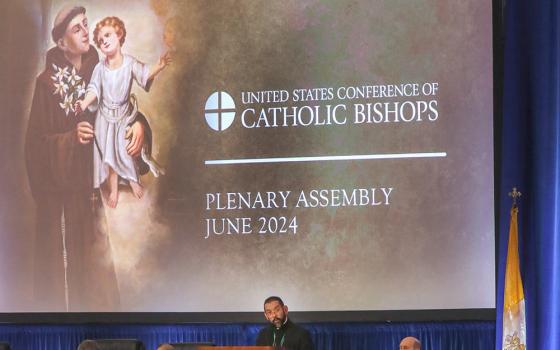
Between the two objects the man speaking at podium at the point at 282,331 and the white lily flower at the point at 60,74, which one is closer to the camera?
the man speaking at podium at the point at 282,331

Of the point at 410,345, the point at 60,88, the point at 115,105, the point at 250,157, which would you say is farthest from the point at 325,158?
the point at 410,345

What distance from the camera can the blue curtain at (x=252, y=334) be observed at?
303 inches

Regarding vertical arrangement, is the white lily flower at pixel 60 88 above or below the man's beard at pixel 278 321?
above

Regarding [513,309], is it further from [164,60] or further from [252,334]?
[164,60]

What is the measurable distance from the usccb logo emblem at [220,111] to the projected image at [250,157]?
1cm

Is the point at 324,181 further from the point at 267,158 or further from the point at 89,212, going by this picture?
the point at 89,212

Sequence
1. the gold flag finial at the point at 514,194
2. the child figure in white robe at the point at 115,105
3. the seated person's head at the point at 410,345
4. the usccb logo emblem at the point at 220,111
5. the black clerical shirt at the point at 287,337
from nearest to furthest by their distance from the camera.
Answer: the seated person's head at the point at 410,345
the black clerical shirt at the point at 287,337
the gold flag finial at the point at 514,194
the usccb logo emblem at the point at 220,111
the child figure in white robe at the point at 115,105

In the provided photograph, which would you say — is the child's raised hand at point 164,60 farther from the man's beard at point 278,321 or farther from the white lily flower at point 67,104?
the man's beard at point 278,321

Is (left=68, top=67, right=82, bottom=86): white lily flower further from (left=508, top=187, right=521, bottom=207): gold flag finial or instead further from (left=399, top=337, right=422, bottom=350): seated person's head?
(left=399, top=337, right=422, bottom=350): seated person's head

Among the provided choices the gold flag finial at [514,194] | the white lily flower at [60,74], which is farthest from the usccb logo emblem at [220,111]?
the gold flag finial at [514,194]

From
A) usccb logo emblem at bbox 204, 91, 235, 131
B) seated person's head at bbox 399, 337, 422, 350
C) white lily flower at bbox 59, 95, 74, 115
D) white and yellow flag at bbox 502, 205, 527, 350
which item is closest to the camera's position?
seated person's head at bbox 399, 337, 422, 350

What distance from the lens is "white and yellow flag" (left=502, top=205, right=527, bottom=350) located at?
23.9ft

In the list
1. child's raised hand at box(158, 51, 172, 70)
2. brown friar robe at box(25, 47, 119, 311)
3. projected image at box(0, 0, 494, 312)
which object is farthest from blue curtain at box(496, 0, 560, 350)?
brown friar robe at box(25, 47, 119, 311)

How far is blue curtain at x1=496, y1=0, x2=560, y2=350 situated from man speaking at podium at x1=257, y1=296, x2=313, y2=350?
1.51 metres
